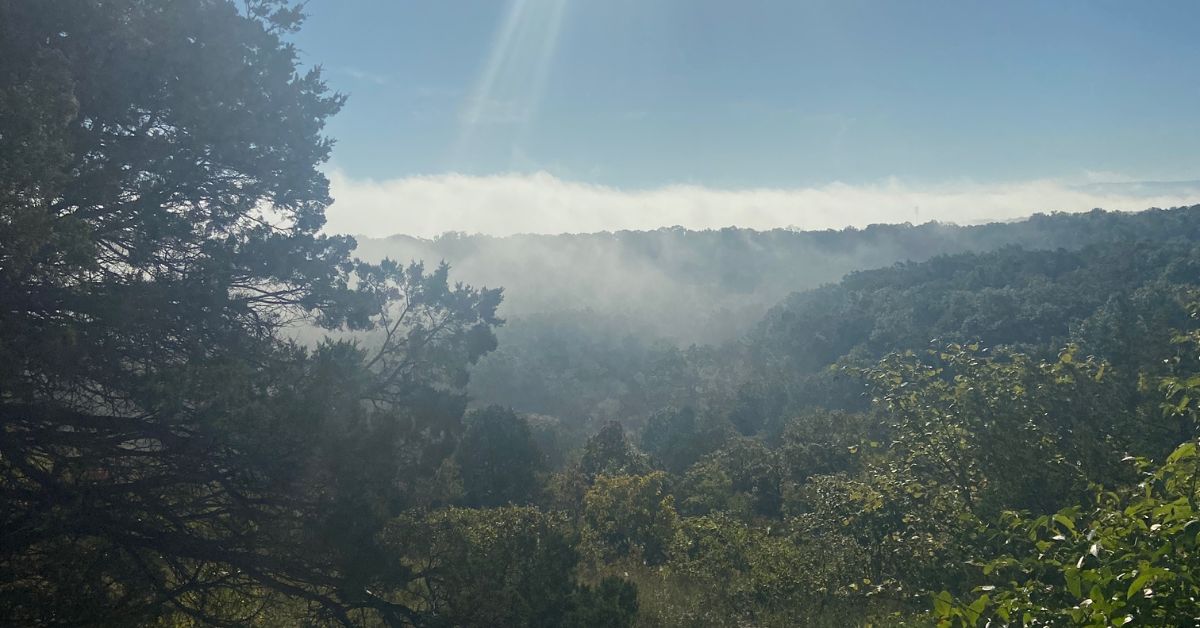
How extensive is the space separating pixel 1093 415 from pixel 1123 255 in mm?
72947

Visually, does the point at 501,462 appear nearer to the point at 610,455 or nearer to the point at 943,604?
the point at 610,455

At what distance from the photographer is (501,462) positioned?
27141 mm

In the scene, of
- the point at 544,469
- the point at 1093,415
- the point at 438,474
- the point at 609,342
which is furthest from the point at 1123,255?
the point at 438,474

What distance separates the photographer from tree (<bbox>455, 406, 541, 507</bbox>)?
2569cm

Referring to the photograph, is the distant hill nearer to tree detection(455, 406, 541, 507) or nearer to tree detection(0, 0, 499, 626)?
tree detection(455, 406, 541, 507)

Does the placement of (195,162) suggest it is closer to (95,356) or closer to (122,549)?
(95,356)

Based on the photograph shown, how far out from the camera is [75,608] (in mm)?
5984

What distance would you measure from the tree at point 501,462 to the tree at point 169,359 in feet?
53.6

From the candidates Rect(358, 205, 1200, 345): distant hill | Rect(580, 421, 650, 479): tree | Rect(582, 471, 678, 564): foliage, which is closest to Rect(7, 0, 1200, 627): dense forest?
Rect(582, 471, 678, 564): foliage

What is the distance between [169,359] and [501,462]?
20.9 metres

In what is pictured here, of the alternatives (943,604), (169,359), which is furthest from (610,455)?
(943,604)

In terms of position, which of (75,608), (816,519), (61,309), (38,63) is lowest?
(816,519)

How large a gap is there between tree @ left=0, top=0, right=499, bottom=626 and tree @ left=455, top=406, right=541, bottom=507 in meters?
16.3

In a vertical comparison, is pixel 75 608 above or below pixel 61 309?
below
